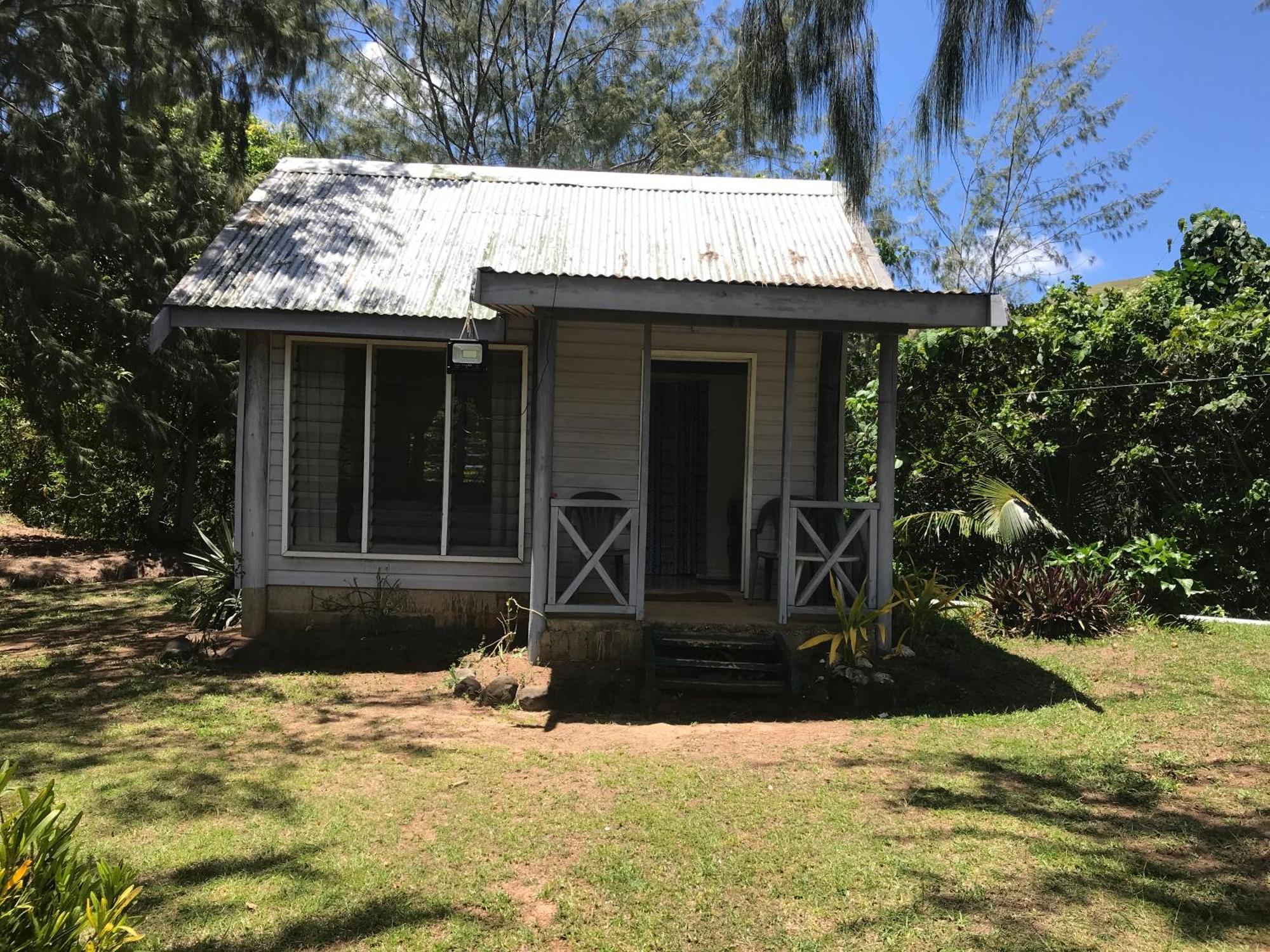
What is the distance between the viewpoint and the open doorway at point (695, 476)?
1016cm

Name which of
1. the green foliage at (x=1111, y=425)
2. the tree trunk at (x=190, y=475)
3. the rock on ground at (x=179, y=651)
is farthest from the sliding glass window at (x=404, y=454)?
the tree trunk at (x=190, y=475)

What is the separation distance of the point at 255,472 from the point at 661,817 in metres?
5.22

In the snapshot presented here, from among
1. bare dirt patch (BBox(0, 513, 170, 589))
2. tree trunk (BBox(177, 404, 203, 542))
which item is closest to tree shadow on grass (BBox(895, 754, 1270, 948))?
bare dirt patch (BBox(0, 513, 170, 589))

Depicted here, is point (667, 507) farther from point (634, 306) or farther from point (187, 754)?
point (187, 754)

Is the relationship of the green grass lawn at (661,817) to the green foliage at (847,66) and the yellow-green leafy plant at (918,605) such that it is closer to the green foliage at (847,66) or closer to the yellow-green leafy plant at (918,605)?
the yellow-green leafy plant at (918,605)

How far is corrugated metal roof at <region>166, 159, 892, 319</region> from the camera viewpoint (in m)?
8.44

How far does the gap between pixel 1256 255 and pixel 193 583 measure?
1266 cm

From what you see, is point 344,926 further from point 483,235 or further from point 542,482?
point 483,235

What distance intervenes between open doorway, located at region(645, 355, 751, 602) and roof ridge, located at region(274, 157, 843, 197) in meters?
2.11

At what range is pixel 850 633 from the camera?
24.0 ft

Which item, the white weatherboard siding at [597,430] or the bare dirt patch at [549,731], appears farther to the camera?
the white weatherboard siding at [597,430]

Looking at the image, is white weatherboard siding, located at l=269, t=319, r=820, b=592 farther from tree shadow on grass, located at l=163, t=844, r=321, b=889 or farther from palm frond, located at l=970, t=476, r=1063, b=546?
tree shadow on grass, located at l=163, t=844, r=321, b=889

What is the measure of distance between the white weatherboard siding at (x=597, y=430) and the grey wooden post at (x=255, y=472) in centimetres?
8

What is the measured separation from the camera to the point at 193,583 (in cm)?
1082
